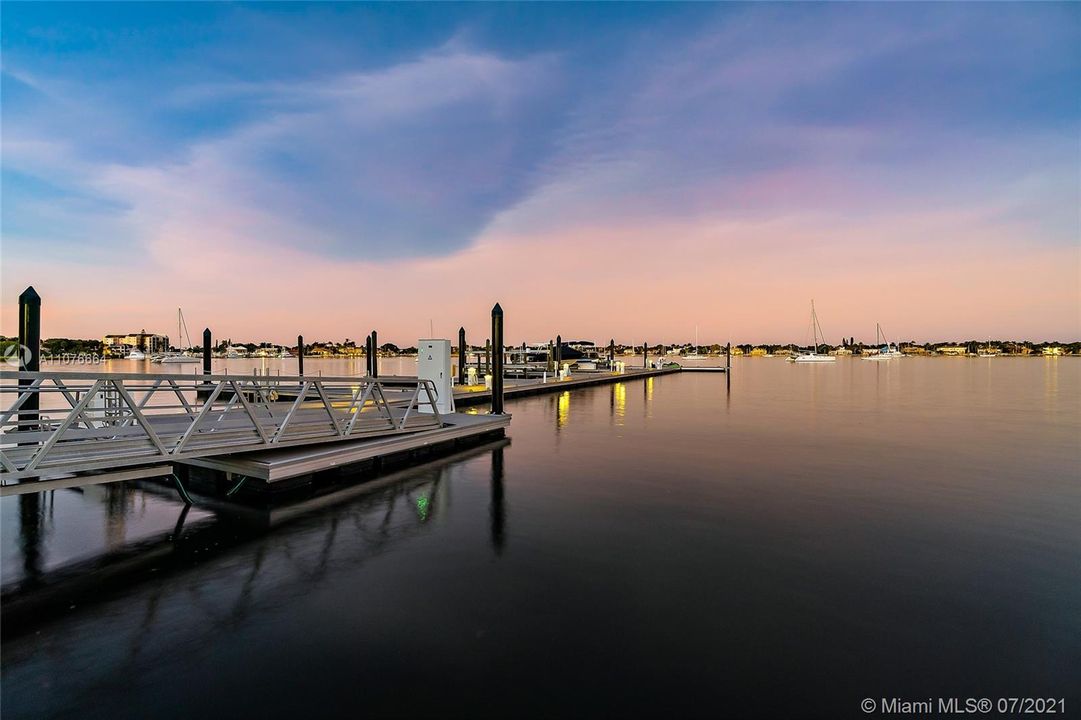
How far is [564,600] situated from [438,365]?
375 inches

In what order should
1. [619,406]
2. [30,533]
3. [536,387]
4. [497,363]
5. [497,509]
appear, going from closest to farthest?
[30,533]
[497,509]
[497,363]
[619,406]
[536,387]

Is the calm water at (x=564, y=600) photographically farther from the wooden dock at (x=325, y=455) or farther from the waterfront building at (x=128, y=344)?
the waterfront building at (x=128, y=344)

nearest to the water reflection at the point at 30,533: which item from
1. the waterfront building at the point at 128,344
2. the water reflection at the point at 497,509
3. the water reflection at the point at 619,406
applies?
the water reflection at the point at 497,509

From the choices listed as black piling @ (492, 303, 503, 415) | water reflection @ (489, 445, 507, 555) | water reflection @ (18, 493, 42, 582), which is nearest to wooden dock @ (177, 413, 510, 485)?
water reflection @ (489, 445, 507, 555)

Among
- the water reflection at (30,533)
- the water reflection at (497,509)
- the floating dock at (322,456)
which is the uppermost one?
the floating dock at (322,456)

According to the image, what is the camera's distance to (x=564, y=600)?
4.50m

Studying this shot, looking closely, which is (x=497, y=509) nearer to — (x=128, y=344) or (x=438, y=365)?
(x=438, y=365)

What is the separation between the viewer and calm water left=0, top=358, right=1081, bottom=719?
322 centimetres

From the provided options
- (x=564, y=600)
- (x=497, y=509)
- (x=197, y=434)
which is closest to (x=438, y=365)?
(x=497, y=509)

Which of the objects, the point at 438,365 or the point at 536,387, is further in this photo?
the point at 536,387

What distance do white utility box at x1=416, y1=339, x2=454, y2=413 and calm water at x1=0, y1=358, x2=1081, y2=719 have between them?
4.31 m

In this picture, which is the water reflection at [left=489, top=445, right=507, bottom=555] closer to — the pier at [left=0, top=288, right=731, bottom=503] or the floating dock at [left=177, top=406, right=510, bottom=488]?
the floating dock at [left=177, top=406, right=510, bottom=488]

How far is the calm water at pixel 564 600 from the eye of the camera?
3.22m

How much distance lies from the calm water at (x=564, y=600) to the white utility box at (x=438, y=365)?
4.31m
